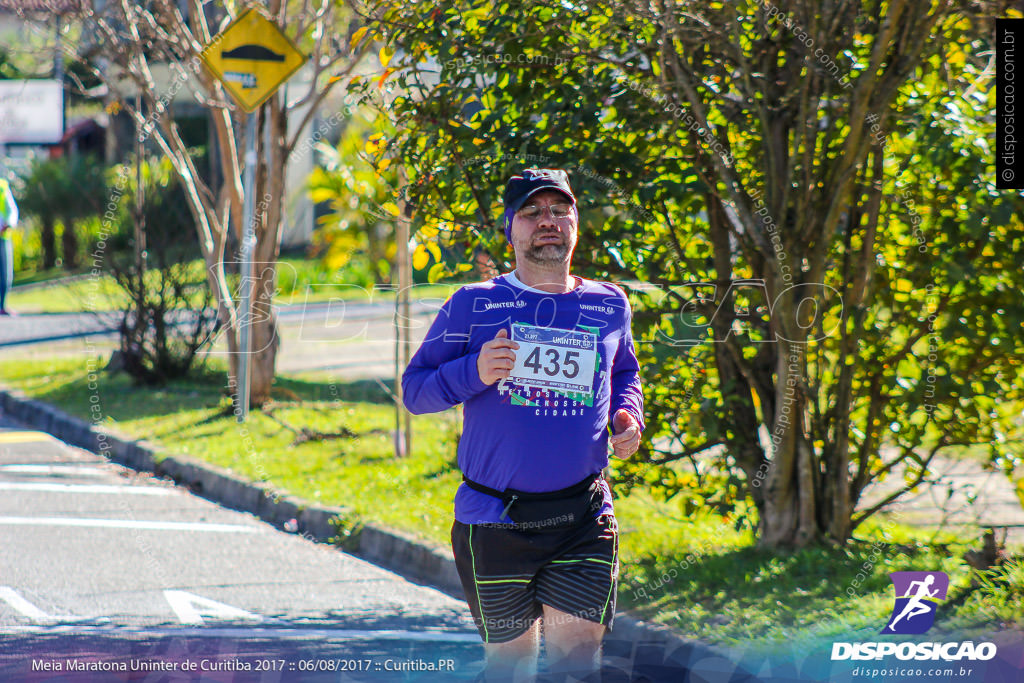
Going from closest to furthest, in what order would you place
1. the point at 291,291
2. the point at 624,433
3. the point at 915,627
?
the point at 624,433 → the point at 915,627 → the point at 291,291

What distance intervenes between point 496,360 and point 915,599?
101 inches

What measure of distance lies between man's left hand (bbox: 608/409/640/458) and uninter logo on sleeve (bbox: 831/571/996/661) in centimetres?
155

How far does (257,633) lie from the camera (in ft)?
17.6

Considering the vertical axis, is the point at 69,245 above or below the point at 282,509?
above

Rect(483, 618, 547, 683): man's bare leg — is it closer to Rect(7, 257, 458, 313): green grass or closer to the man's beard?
the man's beard

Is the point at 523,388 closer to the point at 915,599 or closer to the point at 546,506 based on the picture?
the point at 546,506

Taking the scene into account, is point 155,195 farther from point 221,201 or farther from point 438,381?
point 438,381

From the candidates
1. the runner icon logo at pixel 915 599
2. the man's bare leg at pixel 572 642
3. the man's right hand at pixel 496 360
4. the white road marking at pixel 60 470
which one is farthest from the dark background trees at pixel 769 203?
the white road marking at pixel 60 470

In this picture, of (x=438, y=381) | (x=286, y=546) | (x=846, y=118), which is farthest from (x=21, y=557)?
(x=846, y=118)

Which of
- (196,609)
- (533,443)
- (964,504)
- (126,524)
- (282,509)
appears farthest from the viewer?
(282,509)

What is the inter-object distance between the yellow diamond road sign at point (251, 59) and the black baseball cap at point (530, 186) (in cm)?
581

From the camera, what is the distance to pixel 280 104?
1034cm

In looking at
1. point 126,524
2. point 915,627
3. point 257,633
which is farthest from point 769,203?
point 126,524

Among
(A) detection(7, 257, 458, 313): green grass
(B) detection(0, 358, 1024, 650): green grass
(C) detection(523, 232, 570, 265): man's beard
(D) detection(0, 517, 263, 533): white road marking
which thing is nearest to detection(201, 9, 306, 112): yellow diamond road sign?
(B) detection(0, 358, 1024, 650): green grass
